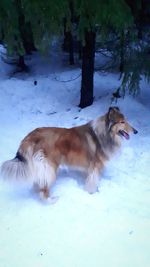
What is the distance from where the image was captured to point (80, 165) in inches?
197

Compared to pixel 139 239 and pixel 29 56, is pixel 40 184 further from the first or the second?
pixel 29 56

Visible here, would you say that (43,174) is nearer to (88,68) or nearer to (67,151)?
(67,151)

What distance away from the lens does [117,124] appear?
486 centimetres

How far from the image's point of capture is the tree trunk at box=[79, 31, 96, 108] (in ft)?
24.1

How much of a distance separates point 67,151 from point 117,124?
2.77 ft

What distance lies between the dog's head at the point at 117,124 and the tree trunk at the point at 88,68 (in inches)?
117

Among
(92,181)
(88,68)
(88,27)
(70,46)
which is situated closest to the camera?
(92,181)

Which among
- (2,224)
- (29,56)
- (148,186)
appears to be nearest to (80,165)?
(148,186)

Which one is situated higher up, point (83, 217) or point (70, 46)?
point (70, 46)

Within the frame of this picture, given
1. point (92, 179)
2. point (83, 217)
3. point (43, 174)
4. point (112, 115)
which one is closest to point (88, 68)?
point (112, 115)

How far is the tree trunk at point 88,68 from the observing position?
7.33 meters

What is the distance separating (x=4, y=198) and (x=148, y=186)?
2.21 meters

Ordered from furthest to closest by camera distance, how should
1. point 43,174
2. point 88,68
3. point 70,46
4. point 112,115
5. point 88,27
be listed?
point 70,46, point 88,68, point 88,27, point 112,115, point 43,174

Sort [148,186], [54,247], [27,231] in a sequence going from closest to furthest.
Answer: [54,247] → [27,231] → [148,186]
